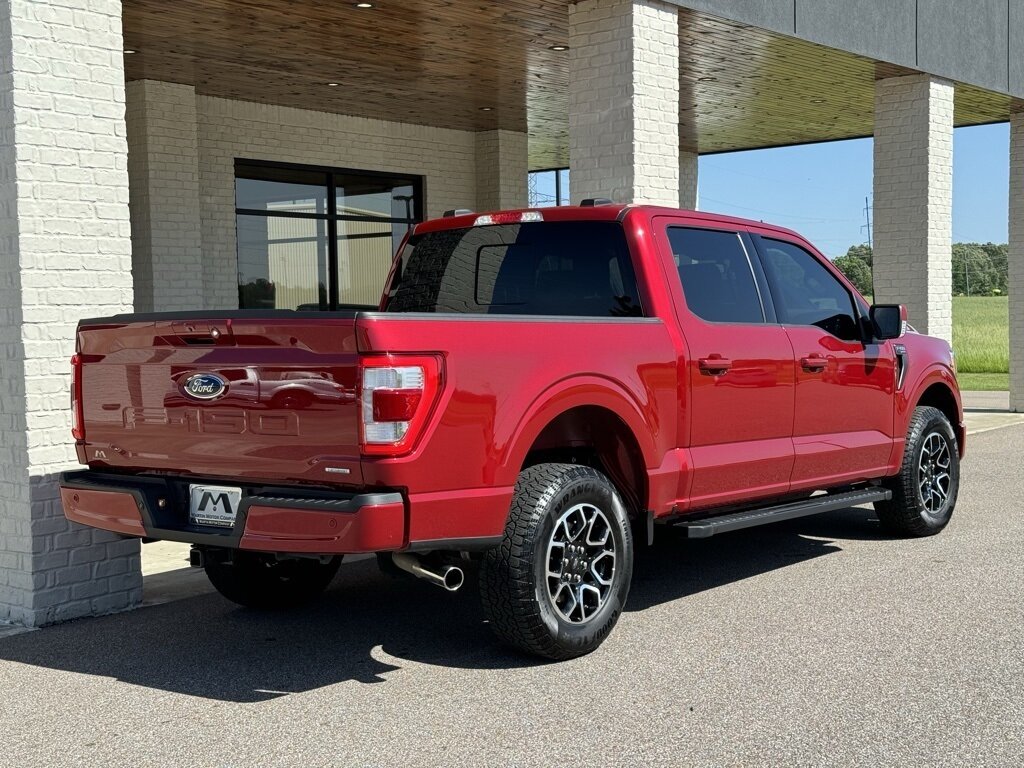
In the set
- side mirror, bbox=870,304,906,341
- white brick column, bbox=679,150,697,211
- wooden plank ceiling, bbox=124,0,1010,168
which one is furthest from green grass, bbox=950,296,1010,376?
side mirror, bbox=870,304,906,341

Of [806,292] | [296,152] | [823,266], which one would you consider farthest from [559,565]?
[296,152]

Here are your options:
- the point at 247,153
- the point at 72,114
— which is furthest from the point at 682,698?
the point at 247,153

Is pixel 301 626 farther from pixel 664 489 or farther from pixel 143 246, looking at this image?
pixel 143 246

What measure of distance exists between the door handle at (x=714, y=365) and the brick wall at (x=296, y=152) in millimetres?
10230

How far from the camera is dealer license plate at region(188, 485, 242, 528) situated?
503 cm

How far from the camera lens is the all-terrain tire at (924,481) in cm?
806

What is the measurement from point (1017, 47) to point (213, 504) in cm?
1480

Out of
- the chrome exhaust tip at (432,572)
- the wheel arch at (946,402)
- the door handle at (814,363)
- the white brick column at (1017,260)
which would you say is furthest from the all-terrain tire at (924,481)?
the white brick column at (1017,260)

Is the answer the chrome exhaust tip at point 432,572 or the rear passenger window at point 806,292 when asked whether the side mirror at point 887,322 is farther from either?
the chrome exhaust tip at point 432,572

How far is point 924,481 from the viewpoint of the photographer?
326 inches

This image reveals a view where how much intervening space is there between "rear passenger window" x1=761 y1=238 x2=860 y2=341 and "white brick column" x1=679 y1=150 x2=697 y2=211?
14657 mm

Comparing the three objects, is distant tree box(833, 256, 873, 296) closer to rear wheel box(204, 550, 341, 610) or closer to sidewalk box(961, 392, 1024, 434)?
sidewalk box(961, 392, 1024, 434)

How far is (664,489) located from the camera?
6.02 meters

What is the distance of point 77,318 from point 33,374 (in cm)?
38
